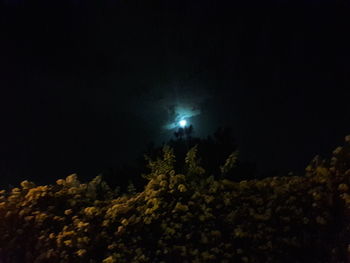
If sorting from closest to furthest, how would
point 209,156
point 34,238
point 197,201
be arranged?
point 197,201 → point 34,238 → point 209,156

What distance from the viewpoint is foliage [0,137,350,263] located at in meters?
3.20

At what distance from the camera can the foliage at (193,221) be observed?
320 cm

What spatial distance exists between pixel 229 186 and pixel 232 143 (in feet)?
26.1

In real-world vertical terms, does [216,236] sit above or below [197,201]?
below

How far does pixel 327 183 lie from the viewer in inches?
125

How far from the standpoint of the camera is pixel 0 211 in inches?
169

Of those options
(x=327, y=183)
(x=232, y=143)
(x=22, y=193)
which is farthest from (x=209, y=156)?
(x=327, y=183)

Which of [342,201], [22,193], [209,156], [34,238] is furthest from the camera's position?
[209,156]

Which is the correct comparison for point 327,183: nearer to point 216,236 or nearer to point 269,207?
point 269,207

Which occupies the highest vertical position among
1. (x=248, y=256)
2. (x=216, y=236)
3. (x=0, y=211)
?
(x=0, y=211)

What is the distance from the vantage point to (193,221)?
145 inches

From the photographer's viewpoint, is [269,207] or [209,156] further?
[209,156]

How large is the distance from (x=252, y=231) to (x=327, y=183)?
813mm

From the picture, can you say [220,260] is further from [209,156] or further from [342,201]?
[209,156]
